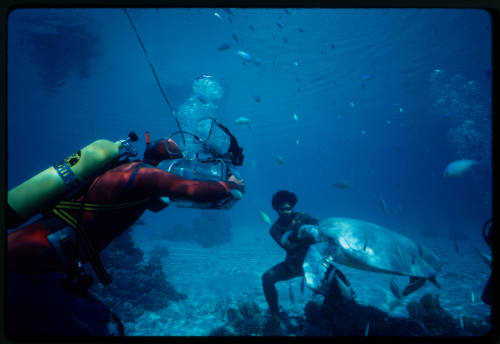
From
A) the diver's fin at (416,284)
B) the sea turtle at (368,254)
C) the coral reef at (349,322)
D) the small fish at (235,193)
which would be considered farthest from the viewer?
the coral reef at (349,322)

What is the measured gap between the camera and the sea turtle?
362 centimetres

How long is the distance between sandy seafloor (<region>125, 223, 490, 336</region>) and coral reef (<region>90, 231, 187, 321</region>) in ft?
1.00

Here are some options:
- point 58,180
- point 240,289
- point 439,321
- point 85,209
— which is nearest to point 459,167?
point 439,321

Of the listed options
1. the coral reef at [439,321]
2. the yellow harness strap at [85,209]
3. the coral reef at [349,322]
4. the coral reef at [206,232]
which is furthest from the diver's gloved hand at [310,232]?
the coral reef at [206,232]

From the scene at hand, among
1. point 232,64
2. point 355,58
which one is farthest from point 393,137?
point 232,64

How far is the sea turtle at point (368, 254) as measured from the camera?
362 cm

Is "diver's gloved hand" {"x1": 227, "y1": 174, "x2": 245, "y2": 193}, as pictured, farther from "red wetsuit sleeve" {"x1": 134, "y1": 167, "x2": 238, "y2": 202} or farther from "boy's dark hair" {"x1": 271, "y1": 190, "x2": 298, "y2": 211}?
"boy's dark hair" {"x1": 271, "y1": 190, "x2": 298, "y2": 211}

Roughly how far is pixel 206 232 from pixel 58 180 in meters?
17.3

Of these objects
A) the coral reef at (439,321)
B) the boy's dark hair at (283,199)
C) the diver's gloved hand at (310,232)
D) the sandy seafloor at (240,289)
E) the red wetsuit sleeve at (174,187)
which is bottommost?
the sandy seafloor at (240,289)

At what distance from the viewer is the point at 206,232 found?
18.2m

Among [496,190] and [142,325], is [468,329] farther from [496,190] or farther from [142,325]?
[142,325]

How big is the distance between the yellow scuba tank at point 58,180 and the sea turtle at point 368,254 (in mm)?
3130

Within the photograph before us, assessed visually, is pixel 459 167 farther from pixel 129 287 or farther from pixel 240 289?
pixel 129 287

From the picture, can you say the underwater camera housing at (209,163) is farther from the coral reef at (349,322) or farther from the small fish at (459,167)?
the small fish at (459,167)
